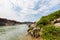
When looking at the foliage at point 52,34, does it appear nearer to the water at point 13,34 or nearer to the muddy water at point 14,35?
the muddy water at point 14,35

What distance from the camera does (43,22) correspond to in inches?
1273

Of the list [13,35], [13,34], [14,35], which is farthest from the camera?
[13,34]

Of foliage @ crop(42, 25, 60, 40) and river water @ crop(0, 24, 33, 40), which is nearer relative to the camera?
foliage @ crop(42, 25, 60, 40)

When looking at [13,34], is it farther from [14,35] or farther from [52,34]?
[52,34]

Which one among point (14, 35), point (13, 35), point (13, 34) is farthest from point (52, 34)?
point (13, 34)

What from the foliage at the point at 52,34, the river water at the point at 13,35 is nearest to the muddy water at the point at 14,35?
the river water at the point at 13,35

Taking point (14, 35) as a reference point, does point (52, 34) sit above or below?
above

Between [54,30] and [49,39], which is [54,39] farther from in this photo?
[54,30]

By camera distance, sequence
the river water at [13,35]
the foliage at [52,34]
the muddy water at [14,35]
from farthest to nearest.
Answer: the river water at [13,35], the muddy water at [14,35], the foliage at [52,34]

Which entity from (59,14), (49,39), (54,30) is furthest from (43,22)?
(49,39)

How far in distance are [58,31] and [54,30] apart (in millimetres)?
954

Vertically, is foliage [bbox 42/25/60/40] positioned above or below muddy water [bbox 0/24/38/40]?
above

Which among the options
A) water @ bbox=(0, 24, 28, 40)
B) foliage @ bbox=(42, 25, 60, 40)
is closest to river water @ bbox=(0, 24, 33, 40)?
water @ bbox=(0, 24, 28, 40)

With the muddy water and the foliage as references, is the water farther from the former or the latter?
the foliage
